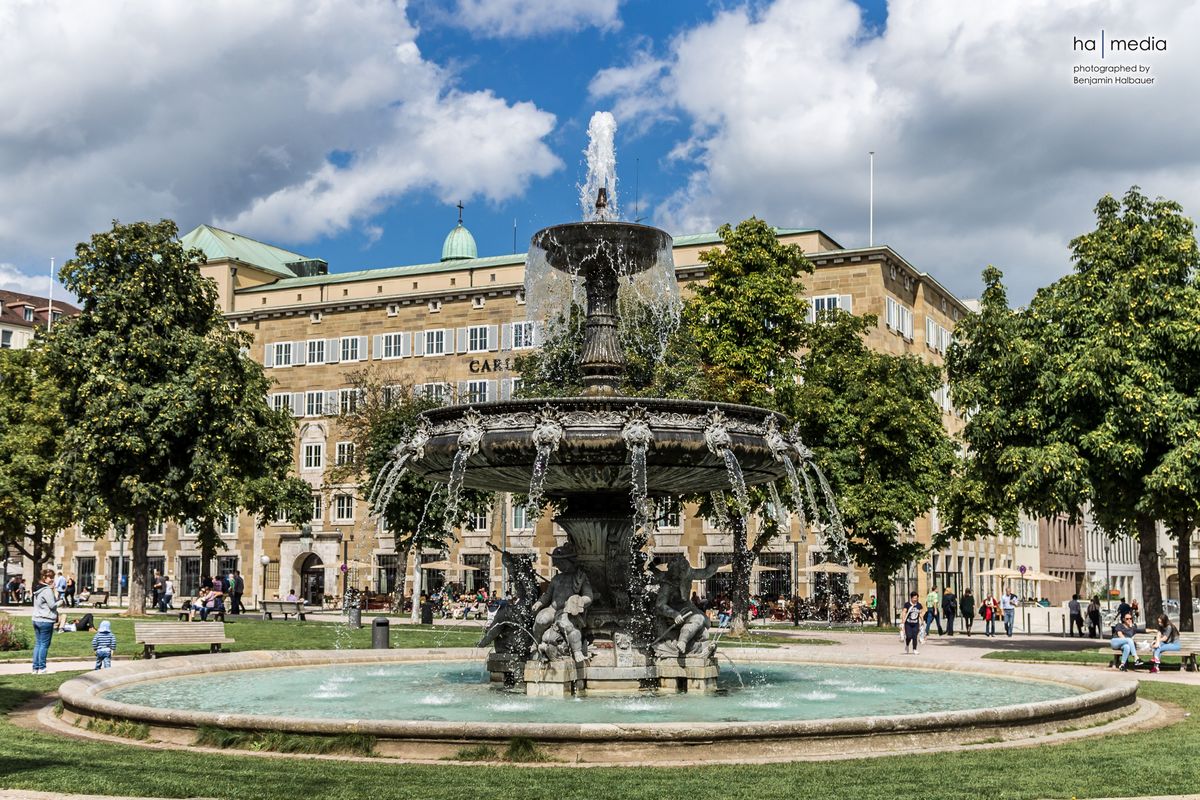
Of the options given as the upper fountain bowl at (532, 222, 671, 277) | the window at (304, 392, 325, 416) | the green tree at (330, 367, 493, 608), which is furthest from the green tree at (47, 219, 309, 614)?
the window at (304, 392, 325, 416)

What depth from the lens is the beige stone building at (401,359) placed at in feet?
209

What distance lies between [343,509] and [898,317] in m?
31.7

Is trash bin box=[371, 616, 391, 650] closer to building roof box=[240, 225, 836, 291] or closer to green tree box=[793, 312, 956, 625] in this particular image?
green tree box=[793, 312, 956, 625]

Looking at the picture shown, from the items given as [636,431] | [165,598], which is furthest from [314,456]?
[636,431]

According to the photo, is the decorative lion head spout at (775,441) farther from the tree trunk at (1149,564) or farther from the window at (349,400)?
the window at (349,400)

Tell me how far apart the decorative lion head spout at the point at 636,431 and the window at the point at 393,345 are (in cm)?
5990

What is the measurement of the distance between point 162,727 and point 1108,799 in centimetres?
801

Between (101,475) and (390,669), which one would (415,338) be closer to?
(101,475)

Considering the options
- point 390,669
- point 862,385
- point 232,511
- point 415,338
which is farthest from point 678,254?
point 390,669

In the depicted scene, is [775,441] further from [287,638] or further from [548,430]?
[287,638]

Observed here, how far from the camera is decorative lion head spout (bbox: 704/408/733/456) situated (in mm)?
15094

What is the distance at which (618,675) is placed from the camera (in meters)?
15.6

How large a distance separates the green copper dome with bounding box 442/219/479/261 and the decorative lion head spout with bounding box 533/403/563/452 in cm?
7537

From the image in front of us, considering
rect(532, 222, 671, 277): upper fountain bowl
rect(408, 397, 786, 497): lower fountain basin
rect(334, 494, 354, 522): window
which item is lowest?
rect(408, 397, 786, 497): lower fountain basin
